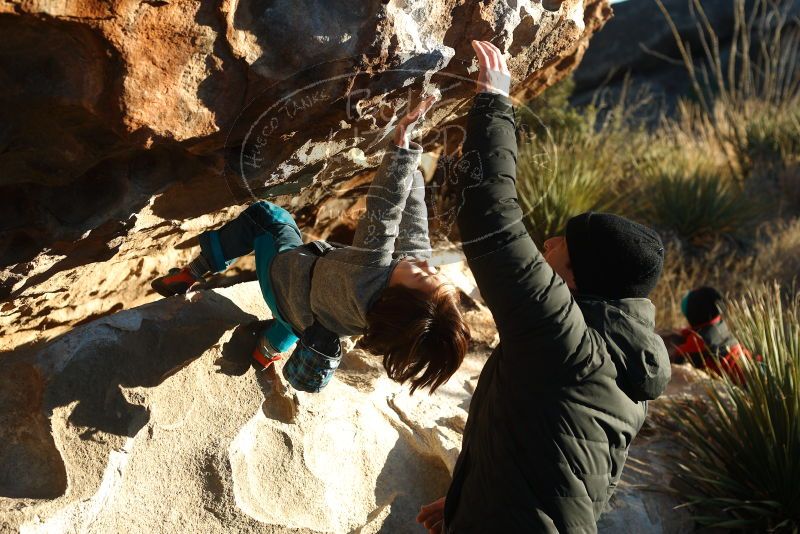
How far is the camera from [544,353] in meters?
1.79

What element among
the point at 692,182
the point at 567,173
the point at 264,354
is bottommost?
the point at 692,182

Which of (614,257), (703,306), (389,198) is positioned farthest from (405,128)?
(703,306)

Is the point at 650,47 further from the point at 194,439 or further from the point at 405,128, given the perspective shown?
the point at 194,439

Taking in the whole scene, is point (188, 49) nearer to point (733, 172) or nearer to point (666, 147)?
point (666, 147)

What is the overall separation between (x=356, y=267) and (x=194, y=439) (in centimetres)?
86

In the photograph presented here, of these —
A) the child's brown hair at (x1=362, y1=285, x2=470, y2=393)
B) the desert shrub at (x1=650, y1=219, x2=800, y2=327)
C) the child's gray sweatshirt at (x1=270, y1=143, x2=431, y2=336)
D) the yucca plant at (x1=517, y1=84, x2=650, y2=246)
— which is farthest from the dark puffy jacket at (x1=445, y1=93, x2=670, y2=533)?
the desert shrub at (x1=650, y1=219, x2=800, y2=327)

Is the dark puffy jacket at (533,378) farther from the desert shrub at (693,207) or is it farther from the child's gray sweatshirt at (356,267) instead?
the desert shrub at (693,207)

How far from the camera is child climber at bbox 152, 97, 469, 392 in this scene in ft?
7.09

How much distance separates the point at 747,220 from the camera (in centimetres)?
711

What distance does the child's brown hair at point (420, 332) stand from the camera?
214cm

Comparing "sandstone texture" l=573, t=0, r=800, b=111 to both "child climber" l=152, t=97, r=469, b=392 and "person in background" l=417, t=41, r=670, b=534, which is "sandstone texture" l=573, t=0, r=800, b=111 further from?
"person in background" l=417, t=41, r=670, b=534

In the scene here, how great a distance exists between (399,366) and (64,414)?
1120 millimetres

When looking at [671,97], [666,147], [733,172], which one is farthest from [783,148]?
[671,97]

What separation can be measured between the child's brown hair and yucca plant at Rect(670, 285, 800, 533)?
64.3 inches
